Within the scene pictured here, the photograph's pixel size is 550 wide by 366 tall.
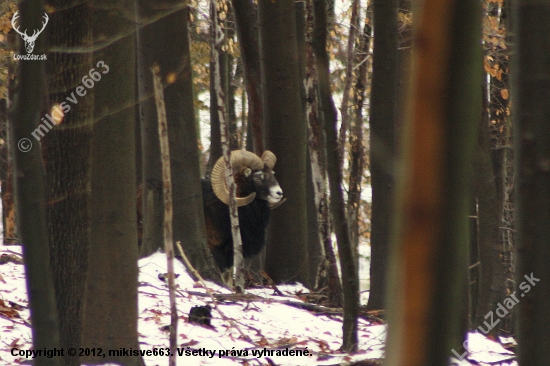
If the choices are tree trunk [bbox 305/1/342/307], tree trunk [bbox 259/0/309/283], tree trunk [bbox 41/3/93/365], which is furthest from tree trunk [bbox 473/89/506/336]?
tree trunk [bbox 41/3/93/365]

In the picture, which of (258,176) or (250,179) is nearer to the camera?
(258,176)

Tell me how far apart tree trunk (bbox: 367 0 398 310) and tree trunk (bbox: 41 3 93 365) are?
522 centimetres

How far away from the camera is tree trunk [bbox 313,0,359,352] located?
5934 mm

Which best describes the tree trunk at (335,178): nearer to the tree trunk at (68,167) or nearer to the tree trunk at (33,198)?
the tree trunk at (68,167)

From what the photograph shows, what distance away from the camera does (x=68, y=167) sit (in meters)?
4.80

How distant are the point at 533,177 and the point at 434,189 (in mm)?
Answer: 1277

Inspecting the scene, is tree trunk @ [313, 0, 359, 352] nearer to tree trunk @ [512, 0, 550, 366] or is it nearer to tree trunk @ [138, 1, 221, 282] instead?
tree trunk @ [138, 1, 221, 282]

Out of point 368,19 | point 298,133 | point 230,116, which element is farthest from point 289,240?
point 230,116

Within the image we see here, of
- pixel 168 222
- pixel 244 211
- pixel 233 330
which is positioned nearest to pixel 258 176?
pixel 244 211

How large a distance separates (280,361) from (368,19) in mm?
11418

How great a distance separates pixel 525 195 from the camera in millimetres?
2729

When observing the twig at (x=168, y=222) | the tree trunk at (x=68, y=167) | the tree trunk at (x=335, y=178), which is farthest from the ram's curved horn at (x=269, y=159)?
the tree trunk at (x=68, y=167)

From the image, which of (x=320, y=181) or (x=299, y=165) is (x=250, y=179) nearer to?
(x=299, y=165)

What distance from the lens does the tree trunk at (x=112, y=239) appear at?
5539 mm
